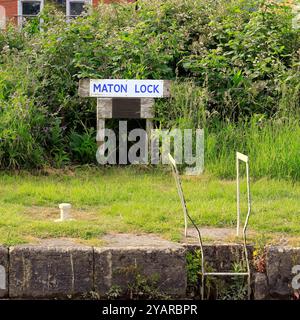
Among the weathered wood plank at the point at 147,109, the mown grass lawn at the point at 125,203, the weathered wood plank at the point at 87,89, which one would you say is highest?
the weathered wood plank at the point at 87,89

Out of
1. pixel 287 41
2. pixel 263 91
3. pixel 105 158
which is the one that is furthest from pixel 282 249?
pixel 287 41

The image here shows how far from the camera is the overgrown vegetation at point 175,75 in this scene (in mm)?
7812

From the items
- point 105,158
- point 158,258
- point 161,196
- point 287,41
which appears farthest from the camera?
point 287,41

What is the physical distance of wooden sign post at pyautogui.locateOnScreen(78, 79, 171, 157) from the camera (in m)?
8.30

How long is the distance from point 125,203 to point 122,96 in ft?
7.30

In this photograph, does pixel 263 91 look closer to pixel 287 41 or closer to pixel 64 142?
pixel 287 41

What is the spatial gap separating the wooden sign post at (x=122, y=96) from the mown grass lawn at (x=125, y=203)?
66 centimetres

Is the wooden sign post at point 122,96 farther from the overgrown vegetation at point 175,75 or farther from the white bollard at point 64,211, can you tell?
the white bollard at point 64,211

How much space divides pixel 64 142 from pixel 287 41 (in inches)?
123

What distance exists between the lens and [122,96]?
833cm

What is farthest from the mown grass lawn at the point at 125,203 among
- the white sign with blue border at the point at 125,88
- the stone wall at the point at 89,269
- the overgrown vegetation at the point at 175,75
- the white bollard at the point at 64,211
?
the white sign with blue border at the point at 125,88

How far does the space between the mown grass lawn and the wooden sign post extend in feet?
2.17

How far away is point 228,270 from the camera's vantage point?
5156 mm

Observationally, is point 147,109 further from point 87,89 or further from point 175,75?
point 175,75
